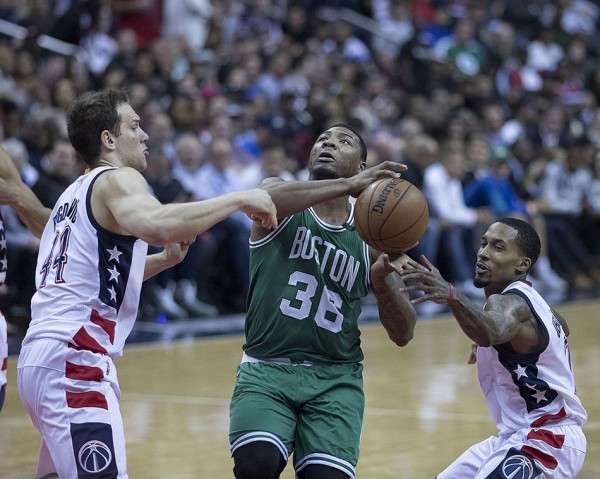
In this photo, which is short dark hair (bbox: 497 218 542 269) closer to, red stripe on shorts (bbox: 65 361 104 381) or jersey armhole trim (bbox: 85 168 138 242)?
jersey armhole trim (bbox: 85 168 138 242)

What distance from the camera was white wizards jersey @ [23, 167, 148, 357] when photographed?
14.1ft

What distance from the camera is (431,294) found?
4523 mm

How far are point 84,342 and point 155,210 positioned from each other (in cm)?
62

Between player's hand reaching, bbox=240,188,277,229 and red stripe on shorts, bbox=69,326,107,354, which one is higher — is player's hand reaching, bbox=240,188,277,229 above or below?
above

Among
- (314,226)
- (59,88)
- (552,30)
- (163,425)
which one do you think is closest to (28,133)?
(59,88)

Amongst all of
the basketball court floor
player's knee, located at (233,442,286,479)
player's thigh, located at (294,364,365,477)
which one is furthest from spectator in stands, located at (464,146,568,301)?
player's knee, located at (233,442,286,479)

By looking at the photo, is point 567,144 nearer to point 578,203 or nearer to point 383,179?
point 578,203

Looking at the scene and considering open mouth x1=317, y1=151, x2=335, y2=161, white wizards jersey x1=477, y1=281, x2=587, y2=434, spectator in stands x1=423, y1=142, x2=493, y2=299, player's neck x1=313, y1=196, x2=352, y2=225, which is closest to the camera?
white wizards jersey x1=477, y1=281, x2=587, y2=434

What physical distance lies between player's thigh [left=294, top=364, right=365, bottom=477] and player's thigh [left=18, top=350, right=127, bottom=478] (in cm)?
93

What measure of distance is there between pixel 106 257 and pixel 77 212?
0.21 metres

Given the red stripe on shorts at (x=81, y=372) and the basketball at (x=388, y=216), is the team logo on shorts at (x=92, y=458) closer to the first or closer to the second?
the red stripe on shorts at (x=81, y=372)

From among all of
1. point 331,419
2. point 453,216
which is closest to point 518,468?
point 331,419

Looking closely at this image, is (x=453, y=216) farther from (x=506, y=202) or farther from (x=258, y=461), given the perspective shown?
(x=258, y=461)

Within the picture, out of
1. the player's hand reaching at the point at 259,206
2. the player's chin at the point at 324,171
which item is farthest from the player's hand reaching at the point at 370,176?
the player's hand reaching at the point at 259,206
